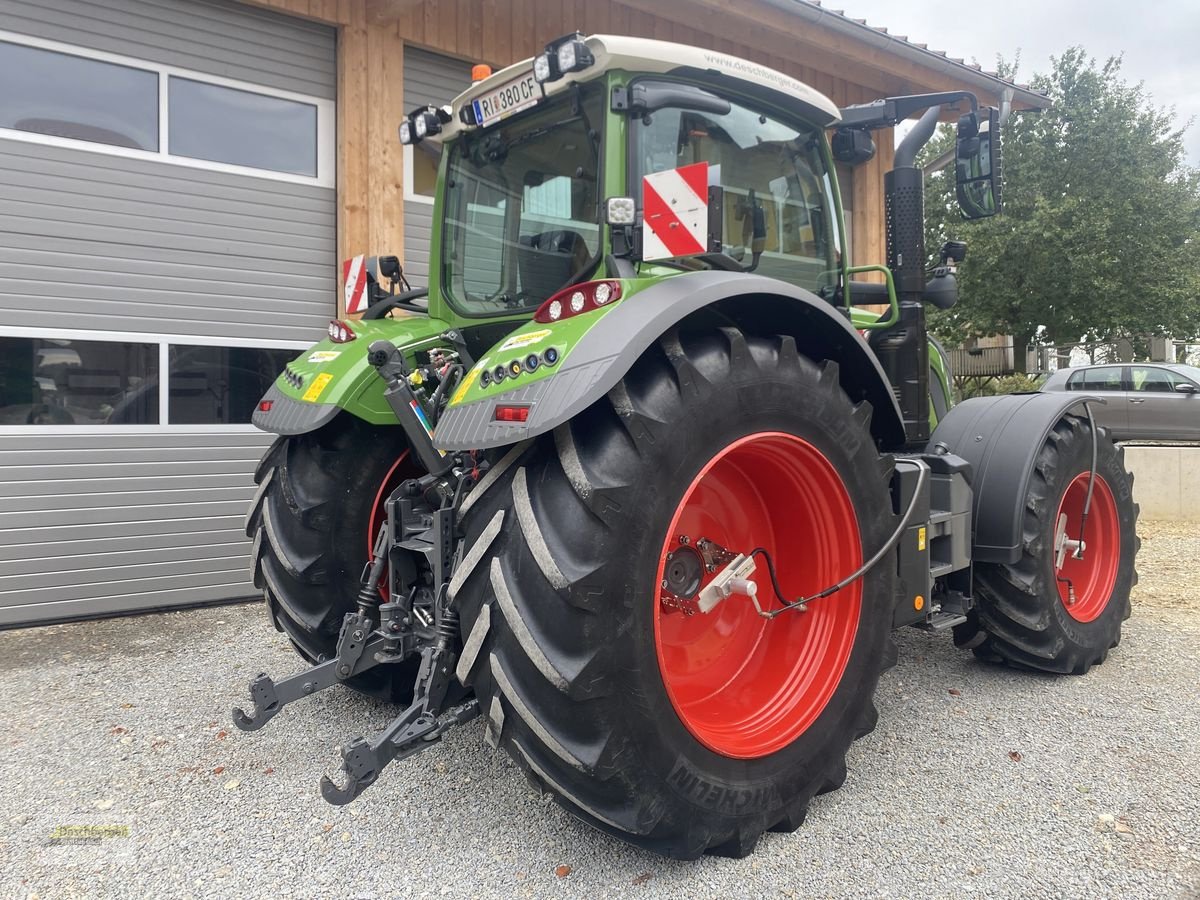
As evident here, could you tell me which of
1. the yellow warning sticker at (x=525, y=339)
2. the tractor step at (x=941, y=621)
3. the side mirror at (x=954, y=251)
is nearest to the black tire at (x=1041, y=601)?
the tractor step at (x=941, y=621)

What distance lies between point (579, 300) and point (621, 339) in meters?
0.29

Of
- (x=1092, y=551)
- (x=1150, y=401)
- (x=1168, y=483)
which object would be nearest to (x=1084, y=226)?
(x=1150, y=401)

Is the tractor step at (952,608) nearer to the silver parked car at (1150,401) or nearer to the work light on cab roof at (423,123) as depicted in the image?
the work light on cab roof at (423,123)

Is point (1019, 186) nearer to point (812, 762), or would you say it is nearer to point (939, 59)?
point (939, 59)

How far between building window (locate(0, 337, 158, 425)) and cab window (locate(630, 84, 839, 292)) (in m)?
3.94

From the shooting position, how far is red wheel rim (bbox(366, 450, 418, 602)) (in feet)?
10.6

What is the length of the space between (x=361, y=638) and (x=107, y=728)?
1.44 m

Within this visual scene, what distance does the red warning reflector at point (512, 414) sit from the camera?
2.07 meters

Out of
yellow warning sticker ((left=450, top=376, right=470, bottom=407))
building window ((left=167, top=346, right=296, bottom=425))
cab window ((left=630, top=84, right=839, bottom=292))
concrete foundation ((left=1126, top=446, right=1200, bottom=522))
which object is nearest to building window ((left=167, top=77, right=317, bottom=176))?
building window ((left=167, top=346, right=296, bottom=425))

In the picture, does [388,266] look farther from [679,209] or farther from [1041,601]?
[1041,601]

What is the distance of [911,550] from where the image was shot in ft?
9.92

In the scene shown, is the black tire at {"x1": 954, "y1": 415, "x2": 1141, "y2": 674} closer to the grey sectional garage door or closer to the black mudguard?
the black mudguard

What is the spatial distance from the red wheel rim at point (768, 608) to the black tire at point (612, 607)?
0.25 meters

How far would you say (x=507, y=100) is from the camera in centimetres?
296
